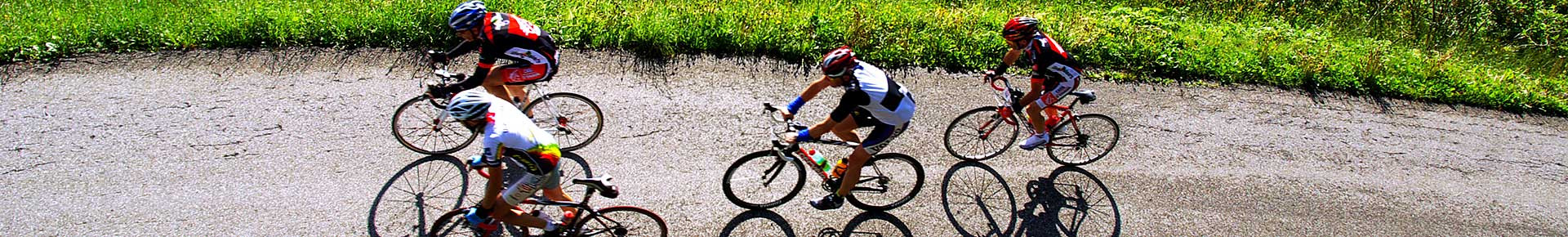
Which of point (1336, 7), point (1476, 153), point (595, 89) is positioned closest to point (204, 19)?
point (595, 89)

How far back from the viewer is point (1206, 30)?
11.1 m

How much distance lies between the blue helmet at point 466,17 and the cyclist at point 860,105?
2353 mm

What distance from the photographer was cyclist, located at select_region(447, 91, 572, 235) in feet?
15.3

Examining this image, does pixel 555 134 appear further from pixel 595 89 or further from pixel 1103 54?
pixel 1103 54

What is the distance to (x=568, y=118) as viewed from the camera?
7.28m

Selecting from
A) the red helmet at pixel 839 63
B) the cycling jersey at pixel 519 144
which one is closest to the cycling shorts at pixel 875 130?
the red helmet at pixel 839 63

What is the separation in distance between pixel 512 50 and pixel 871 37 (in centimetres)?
454

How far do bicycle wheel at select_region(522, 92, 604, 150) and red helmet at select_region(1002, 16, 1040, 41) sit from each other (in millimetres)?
3345

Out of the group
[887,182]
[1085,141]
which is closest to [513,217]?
[887,182]

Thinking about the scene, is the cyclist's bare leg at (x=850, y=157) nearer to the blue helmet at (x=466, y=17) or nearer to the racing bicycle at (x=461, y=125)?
the racing bicycle at (x=461, y=125)

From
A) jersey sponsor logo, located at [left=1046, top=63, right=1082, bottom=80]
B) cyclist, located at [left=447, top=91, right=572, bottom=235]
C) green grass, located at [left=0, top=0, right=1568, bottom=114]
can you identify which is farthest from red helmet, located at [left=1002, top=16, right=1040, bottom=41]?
cyclist, located at [left=447, top=91, right=572, bottom=235]

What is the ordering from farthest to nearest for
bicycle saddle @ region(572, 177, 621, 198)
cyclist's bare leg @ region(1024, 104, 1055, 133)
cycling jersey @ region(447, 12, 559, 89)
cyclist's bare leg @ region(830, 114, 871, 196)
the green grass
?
the green grass < cyclist's bare leg @ region(1024, 104, 1055, 133) < cycling jersey @ region(447, 12, 559, 89) < cyclist's bare leg @ region(830, 114, 871, 196) < bicycle saddle @ region(572, 177, 621, 198)

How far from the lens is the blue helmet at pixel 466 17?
607 cm

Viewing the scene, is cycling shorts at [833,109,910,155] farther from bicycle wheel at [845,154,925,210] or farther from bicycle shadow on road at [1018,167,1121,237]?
bicycle shadow on road at [1018,167,1121,237]
